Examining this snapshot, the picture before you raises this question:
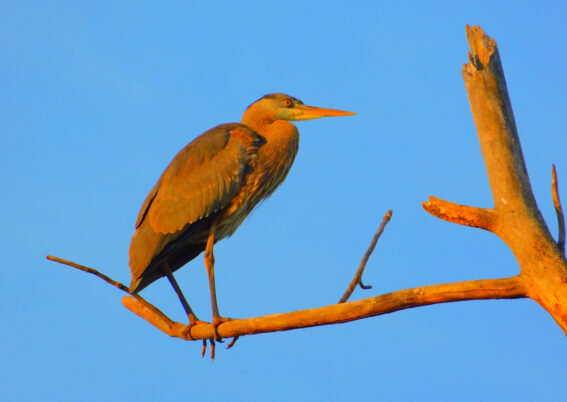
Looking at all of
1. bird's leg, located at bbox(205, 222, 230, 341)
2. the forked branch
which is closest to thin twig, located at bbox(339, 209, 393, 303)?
the forked branch

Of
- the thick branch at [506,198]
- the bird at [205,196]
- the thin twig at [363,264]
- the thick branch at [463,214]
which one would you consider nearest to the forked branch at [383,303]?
the thick branch at [506,198]

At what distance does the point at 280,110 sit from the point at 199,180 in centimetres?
132

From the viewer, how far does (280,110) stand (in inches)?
265

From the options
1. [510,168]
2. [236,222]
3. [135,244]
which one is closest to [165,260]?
[135,244]

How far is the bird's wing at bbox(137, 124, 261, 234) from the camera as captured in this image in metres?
5.66

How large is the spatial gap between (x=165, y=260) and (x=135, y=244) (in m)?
0.26

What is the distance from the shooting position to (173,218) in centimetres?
562

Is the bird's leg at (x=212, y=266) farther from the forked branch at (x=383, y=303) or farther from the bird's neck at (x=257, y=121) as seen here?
the bird's neck at (x=257, y=121)

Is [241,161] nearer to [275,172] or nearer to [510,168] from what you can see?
[275,172]

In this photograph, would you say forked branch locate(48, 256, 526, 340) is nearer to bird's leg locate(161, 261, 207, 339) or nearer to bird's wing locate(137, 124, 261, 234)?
bird's leg locate(161, 261, 207, 339)

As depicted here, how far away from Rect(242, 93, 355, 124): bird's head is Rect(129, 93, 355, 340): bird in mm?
241

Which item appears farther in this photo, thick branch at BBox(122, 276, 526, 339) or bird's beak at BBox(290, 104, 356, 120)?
bird's beak at BBox(290, 104, 356, 120)

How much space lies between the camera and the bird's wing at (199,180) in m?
5.66

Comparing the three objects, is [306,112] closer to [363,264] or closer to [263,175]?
[263,175]
